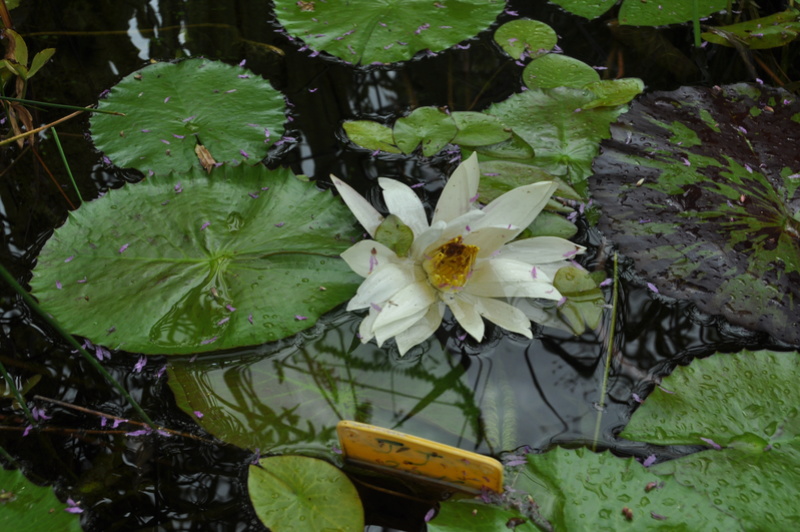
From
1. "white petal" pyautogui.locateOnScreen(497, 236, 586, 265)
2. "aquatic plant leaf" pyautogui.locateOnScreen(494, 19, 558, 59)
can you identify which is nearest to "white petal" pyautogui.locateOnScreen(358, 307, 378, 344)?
"white petal" pyautogui.locateOnScreen(497, 236, 586, 265)

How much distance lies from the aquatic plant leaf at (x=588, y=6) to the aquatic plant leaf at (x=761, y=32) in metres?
0.37

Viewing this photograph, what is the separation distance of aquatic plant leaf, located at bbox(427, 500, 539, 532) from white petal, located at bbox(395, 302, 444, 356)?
0.34m

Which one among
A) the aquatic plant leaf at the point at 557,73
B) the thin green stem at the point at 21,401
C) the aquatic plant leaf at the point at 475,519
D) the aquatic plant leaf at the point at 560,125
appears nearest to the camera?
the aquatic plant leaf at the point at 475,519

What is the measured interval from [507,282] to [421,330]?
0.22 m

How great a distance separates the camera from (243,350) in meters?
1.47

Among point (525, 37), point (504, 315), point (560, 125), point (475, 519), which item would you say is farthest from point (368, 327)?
point (525, 37)

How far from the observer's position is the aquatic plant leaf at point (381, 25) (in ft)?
7.04

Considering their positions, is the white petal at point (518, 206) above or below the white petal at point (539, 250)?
above

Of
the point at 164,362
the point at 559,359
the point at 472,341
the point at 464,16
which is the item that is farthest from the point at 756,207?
the point at 164,362

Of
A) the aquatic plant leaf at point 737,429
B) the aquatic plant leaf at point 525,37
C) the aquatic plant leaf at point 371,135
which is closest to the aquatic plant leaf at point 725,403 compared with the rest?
the aquatic plant leaf at point 737,429

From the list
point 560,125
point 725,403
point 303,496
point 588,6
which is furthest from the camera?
point 588,6

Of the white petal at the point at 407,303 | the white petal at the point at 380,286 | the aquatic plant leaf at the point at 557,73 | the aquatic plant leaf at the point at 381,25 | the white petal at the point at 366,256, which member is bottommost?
the white petal at the point at 407,303

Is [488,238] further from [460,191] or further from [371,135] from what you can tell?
[371,135]

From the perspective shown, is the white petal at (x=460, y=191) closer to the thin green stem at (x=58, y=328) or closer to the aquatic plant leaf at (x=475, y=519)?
the aquatic plant leaf at (x=475, y=519)
